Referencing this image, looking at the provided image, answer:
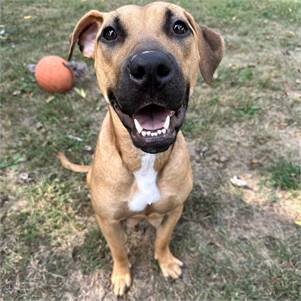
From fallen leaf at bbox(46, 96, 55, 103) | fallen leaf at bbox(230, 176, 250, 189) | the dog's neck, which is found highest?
the dog's neck

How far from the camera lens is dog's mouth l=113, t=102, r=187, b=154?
2457mm

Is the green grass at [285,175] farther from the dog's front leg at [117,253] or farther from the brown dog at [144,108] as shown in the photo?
the dog's front leg at [117,253]

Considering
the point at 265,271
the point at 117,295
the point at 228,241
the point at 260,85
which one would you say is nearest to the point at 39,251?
the point at 117,295

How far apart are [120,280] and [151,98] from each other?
5.43 feet

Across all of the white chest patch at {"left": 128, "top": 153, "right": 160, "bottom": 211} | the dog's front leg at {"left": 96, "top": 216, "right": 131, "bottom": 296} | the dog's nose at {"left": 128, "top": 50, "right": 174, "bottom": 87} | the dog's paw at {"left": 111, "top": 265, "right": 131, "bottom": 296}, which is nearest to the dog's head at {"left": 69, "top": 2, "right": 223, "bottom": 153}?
the dog's nose at {"left": 128, "top": 50, "right": 174, "bottom": 87}

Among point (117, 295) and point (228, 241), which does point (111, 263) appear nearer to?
point (117, 295)

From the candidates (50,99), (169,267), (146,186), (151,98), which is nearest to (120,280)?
(169,267)

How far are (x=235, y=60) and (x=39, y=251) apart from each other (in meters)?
3.79

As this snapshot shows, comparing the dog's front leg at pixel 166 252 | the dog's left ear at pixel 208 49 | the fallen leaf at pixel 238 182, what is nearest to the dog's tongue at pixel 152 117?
the dog's left ear at pixel 208 49

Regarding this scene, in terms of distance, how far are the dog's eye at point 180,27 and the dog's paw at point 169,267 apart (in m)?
1.72

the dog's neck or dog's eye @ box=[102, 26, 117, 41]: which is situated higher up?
dog's eye @ box=[102, 26, 117, 41]

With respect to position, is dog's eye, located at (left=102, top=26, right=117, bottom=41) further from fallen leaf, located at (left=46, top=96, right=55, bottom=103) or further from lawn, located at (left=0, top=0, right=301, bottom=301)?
fallen leaf, located at (left=46, top=96, right=55, bottom=103)

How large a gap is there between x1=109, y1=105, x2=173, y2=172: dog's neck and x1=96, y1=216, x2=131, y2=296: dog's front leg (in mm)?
486

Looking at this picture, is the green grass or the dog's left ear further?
the green grass
